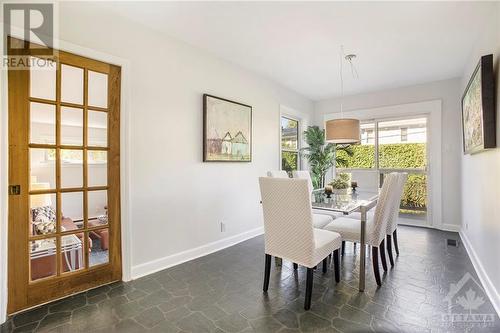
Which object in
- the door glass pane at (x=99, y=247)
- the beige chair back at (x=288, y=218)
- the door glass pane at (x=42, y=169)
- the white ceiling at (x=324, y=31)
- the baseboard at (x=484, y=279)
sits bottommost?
the baseboard at (x=484, y=279)

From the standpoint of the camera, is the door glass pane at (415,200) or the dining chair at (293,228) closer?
the dining chair at (293,228)

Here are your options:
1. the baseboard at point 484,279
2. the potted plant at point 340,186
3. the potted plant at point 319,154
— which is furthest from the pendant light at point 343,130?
the potted plant at point 319,154

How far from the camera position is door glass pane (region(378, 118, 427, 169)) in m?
4.62

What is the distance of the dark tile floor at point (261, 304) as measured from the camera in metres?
1.78

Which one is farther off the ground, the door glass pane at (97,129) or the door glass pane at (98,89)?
the door glass pane at (98,89)

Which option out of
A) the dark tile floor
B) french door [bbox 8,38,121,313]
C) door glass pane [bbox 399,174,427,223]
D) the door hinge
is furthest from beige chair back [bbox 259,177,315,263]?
door glass pane [bbox 399,174,427,223]

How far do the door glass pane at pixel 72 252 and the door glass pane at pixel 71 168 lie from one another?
0.46 metres

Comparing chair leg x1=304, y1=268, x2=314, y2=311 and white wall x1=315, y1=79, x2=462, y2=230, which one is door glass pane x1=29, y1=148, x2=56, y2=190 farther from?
white wall x1=315, y1=79, x2=462, y2=230

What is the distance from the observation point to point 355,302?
2.08m

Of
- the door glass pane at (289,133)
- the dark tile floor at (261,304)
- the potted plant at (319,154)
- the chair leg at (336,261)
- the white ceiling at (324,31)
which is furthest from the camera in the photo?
the potted plant at (319,154)

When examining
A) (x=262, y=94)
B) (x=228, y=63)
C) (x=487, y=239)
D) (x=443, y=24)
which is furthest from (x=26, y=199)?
(x=443, y=24)

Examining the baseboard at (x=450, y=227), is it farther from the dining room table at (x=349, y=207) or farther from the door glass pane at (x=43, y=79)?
the door glass pane at (x=43, y=79)

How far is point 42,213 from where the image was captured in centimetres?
207

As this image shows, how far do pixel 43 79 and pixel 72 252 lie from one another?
58.4 inches
